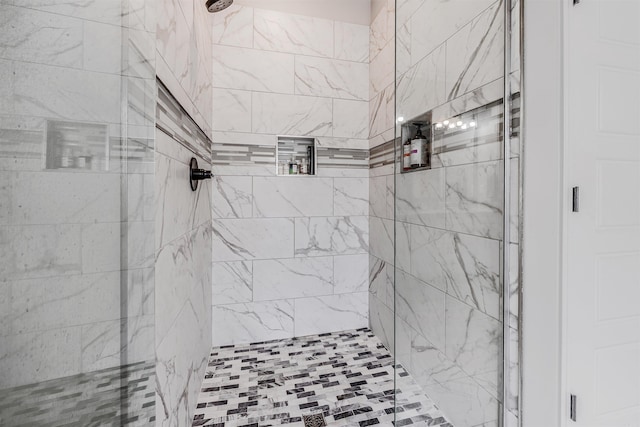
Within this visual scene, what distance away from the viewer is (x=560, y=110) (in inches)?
34.7

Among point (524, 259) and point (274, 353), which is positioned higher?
point (524, 259)

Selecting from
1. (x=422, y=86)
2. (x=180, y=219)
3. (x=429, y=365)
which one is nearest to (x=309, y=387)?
(x=429, y=365)

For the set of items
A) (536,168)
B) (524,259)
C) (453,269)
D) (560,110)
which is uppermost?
(560,110)

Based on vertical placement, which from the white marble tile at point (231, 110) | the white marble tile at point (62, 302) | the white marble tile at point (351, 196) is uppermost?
the white marble tile at point (231, 110)

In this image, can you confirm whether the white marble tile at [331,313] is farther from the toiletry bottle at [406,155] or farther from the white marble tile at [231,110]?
the white marble tile at [231,110]

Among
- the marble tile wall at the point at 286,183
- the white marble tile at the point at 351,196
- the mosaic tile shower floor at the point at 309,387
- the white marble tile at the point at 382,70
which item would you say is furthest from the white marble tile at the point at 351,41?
the mosaic tile shower floor at the point at 309,387

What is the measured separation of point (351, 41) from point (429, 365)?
99.9 inches

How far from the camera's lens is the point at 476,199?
3.94 feet

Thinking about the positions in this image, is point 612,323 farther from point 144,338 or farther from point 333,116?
point 333,116

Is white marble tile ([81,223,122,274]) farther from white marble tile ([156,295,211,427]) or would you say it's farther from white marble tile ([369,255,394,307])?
white marble tile ([369,255,394,307])

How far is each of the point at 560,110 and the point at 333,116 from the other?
178 centimetres

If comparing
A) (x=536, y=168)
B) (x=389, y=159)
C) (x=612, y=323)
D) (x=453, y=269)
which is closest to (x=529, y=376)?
(x=612, y=323)

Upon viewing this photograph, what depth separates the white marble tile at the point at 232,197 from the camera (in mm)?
2232

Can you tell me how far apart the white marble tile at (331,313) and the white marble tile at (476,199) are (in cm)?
139
